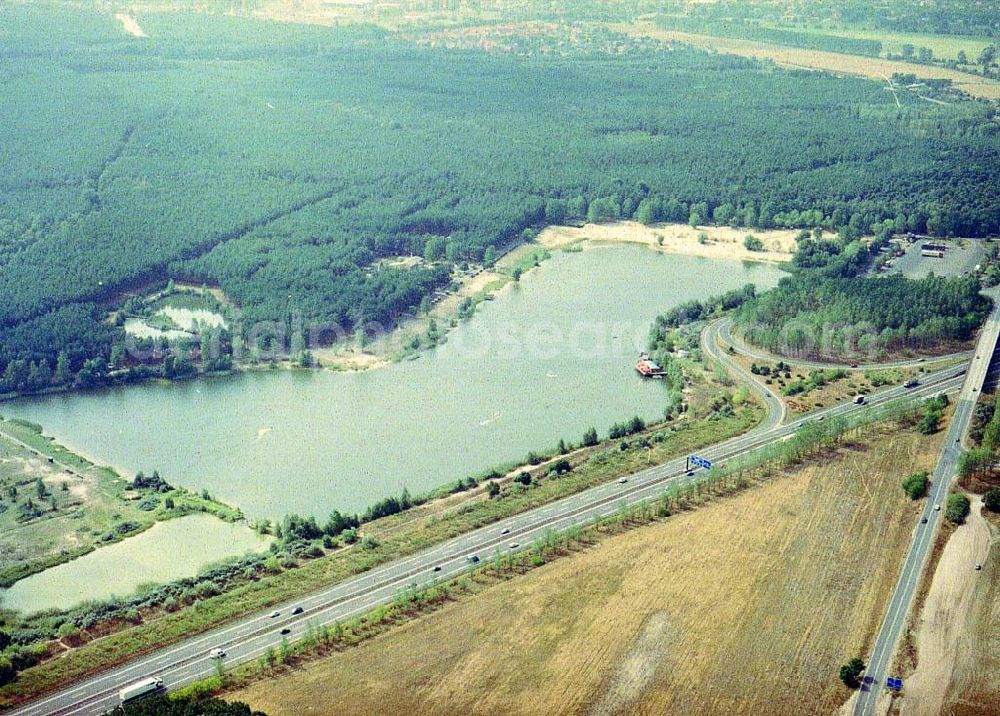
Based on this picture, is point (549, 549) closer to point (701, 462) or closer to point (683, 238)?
point (701, 462)

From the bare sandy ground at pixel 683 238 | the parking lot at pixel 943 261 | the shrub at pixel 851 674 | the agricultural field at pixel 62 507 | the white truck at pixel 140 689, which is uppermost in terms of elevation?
the parking lot at pixel 943 261

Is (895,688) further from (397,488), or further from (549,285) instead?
(549,285)

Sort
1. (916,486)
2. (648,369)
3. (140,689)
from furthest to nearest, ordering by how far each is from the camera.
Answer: (648,369) → (916,486) → (140,689)

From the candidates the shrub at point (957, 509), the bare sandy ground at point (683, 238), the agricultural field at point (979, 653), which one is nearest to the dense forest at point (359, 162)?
the bare sandy ground at point (683, 238)

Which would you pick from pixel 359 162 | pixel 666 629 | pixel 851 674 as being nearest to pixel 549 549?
pixel 666 629

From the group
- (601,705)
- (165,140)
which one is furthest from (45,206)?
(601,705)

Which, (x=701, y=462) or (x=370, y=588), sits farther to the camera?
(x=701, y=462)

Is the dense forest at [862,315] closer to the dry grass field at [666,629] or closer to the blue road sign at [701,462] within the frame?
the blue road sign at [701,462]
